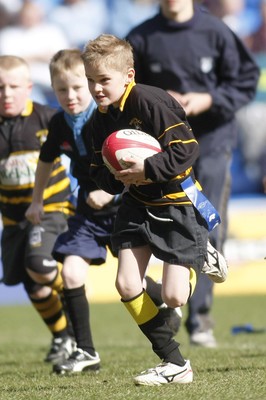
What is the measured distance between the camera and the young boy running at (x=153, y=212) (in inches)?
195

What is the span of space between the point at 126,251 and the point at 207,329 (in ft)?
9.52

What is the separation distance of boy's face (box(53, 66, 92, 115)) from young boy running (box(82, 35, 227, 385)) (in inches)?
34.4

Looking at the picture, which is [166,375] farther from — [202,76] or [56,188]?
[202,76]

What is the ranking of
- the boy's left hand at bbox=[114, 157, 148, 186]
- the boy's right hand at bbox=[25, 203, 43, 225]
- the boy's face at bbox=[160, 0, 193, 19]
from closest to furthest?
the boy's left hand at bbox=[114, 157, 148, 186] → the boy's right hand at bbox=[25, 203, 43, 225] → the boy's face at bbox=[160, 0, 193, 19]

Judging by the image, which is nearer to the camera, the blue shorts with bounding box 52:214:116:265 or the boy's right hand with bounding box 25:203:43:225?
the blue shorts with bounding box 52:214:116:265

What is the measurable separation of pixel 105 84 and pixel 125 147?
338 millimetres

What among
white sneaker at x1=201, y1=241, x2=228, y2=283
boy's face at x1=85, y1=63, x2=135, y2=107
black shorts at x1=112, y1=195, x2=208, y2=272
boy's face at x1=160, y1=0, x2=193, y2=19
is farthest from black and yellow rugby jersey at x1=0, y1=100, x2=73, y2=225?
boy's face at x1=85, y1=63, x2=135, y2=107

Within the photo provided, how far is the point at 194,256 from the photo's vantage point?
198 inches

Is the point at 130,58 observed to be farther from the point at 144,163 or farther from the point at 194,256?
the point at 194,256

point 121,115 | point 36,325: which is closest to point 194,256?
point 121,115

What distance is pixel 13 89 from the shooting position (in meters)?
6.82

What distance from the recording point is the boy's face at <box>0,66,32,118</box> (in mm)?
6785

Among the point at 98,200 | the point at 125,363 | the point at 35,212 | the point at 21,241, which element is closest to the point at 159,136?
the point at 98,200

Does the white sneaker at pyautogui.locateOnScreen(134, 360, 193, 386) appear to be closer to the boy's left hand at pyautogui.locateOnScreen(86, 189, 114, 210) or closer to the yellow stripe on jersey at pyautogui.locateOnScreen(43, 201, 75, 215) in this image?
the boy's left hand at pyautogui.locateOnScreen(86, 189, 114, 210)
